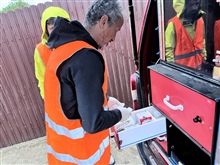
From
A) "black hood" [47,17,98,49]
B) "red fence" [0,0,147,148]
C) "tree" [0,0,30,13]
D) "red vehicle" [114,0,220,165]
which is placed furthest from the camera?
"tree" [0,0,30,13]

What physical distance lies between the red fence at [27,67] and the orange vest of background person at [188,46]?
1709 mm

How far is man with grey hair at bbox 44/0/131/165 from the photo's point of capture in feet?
3.09

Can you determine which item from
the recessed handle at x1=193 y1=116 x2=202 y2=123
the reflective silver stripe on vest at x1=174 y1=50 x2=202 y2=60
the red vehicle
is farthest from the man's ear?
the recessed handle at x1=193 y1=116 x2=202 y2=123

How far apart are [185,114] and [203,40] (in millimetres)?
496

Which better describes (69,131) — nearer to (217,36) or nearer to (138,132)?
(138,132)

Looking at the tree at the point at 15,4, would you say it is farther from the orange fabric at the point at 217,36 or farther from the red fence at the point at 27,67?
the orange fabric at the point at 217,36

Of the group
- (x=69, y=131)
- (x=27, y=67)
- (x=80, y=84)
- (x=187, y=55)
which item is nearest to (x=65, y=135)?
(x=69, y=131)

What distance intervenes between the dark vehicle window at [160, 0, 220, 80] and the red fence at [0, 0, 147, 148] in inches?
66.2

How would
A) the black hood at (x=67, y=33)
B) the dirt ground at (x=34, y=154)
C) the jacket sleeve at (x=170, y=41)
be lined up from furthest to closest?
the dirt ground at (x=34, y=154) < the jacket sleeve at (x=170, y=41) < the black hood at (x=67, y=33)

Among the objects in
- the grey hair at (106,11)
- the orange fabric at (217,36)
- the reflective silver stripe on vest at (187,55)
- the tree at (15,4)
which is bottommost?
the reflective silver stripe on vest at (187,55)

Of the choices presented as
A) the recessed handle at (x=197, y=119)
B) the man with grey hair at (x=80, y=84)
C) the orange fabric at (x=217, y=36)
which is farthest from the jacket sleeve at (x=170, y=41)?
the recessed handle at (x=197, y=119)

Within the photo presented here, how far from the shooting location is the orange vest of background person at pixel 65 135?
1014mm

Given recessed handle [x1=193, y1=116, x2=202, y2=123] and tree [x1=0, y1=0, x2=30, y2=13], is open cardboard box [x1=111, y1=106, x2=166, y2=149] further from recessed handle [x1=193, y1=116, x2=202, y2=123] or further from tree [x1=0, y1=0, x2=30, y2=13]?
tree [x1=0, y1=0, x2=30, y2=13]

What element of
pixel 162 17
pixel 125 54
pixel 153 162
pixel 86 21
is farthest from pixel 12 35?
pixel 153 162
